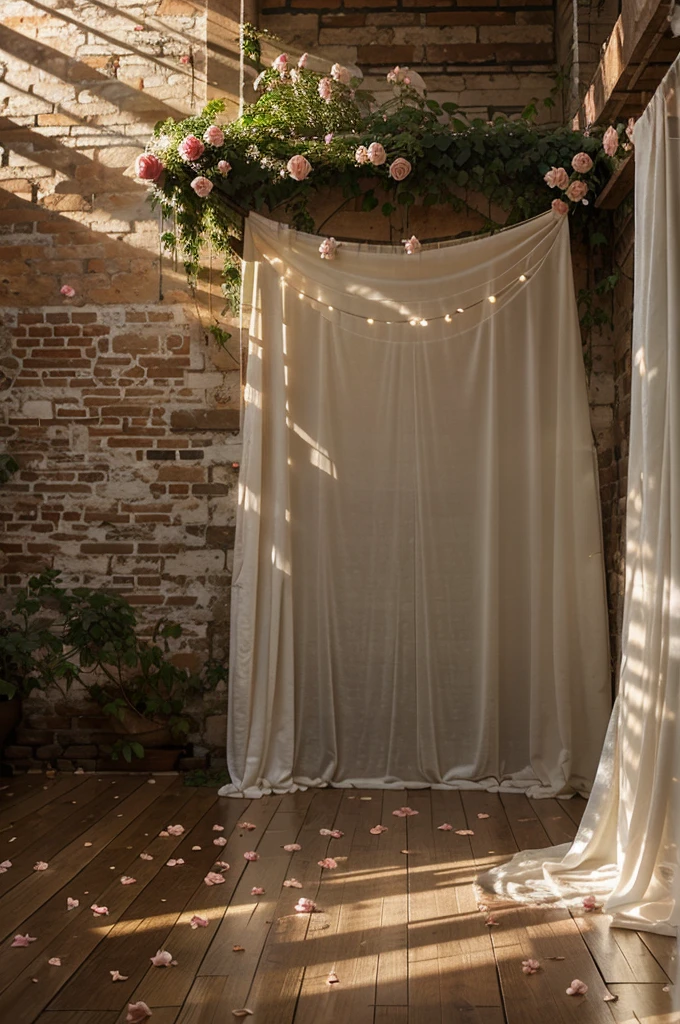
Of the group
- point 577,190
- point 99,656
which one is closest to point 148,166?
point 577,190

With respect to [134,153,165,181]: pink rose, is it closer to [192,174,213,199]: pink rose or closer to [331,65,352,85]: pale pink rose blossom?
[192,174,213,199]: pink rose

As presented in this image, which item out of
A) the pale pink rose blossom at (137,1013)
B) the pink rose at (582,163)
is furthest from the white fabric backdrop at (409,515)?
the pale pink rose blossom at (137,1013)

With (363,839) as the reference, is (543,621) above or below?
above

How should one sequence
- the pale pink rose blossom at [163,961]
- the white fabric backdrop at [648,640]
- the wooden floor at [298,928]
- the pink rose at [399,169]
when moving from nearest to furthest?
the wooden floor at [298,928]
the pale pink rose blossom at [163,961]
the white fabric backdrop at [648,640]
the pink rose at [399,169]

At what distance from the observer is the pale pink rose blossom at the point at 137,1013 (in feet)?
7.84

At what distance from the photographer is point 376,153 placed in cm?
472

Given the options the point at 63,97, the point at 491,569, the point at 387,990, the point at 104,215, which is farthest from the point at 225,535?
the point at 387,990

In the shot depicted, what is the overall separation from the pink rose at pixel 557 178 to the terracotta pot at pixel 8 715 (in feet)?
12.2

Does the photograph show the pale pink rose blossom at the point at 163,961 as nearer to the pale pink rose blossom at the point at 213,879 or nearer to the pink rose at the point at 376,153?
the pale pink rose blossom at the point at 213,879

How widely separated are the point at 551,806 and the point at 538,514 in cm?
137

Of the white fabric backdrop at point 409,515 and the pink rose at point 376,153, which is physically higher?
the pink rose at point 376,153

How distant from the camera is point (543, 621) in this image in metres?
4.81

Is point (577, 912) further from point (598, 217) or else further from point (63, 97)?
point (63, 97)

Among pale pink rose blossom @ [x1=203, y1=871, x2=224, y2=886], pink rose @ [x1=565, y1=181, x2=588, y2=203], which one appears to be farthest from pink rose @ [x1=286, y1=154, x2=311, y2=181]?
pale pink rose blossom @ [x1=203, y1=871, x2=224, y2=886]
